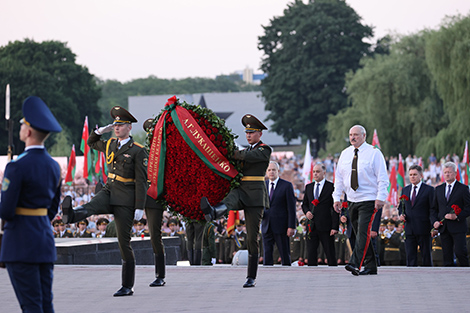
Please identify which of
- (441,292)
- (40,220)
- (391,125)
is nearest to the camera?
(40,220)

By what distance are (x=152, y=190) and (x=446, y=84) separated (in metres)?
36.7

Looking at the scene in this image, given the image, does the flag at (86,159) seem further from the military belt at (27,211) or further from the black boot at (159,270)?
the military belt at (27,211)

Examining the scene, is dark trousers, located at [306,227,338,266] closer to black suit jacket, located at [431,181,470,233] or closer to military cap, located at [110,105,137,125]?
black suit jacket, located at [431,181,470,233]

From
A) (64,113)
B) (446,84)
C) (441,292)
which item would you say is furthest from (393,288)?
(64,113)

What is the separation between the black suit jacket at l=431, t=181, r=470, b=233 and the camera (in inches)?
562

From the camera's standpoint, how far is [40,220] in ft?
22.3

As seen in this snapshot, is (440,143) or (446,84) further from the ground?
(446,84)

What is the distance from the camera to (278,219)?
14625 millimetres

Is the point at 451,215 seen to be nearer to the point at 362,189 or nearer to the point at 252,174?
the point at 362,189

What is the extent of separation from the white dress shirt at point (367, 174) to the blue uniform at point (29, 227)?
19.2ft

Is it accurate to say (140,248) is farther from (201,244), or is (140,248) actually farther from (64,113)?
(64,113)

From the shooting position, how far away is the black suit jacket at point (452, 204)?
1428cm

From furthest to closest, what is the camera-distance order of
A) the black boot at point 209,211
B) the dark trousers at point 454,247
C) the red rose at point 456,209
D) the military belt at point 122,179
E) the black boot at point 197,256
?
1. the black boot at point 197,256
2. the dark trousers at point 454,247
3. the red rose at point 456,209
4. the military belt at point 122,179
5. the black boot at point 209,211

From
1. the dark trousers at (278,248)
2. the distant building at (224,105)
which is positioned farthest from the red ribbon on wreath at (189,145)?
the distant building at (224,105)
